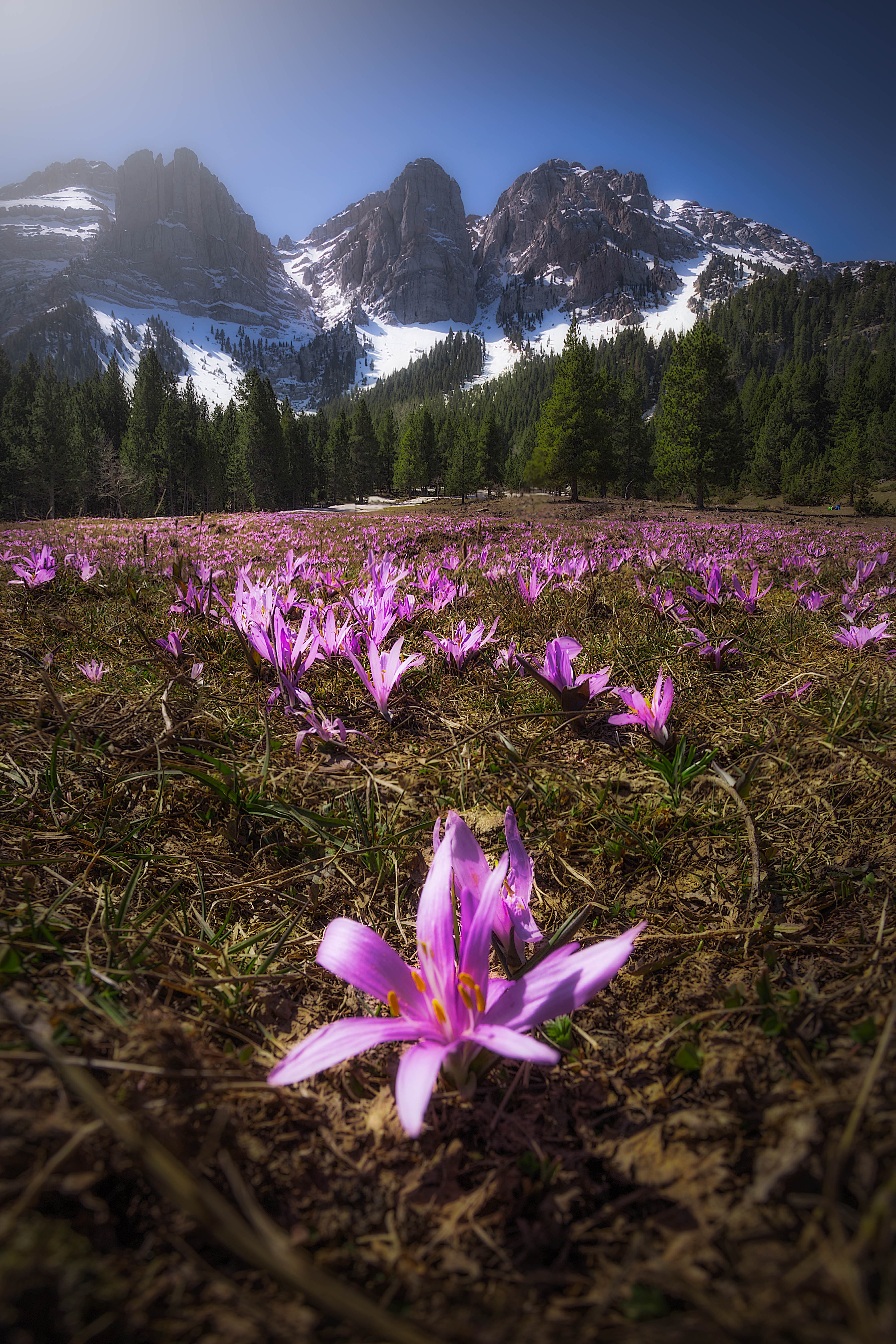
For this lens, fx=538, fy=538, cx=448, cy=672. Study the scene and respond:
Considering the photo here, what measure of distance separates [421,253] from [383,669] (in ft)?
685

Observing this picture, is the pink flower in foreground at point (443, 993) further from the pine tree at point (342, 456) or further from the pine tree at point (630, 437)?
the pine tree at point (342, 456)

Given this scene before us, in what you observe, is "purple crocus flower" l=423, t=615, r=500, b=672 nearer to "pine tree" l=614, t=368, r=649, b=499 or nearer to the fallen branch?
the fallen branch

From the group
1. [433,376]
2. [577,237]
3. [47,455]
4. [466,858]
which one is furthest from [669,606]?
[577,237]

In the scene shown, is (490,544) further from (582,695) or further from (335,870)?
(335,870)

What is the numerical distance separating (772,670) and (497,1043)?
2.05 m

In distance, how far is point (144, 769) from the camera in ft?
4.55

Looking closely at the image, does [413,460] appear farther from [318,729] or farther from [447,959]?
[447,959]

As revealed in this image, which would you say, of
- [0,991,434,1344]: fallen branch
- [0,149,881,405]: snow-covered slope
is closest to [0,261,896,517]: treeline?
[0,991,434,1344]: fallen branch

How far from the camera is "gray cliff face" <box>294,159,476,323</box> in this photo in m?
166

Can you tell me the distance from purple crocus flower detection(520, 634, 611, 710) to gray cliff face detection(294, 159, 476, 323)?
203019mm

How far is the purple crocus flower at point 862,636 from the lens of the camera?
2020mm

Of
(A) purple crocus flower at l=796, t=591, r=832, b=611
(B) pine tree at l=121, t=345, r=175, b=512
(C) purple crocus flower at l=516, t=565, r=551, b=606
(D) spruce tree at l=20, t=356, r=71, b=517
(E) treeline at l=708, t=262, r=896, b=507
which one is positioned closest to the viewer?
(A) purple crocus flower at l=796, t=591, r=832, b=611

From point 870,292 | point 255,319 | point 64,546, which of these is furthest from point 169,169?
point 64,546

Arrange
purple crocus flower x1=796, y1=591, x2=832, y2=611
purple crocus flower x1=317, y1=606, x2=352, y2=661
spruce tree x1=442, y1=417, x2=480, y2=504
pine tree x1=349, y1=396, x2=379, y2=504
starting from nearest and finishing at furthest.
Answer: purple crocus flower x1=317, y1=606, x2=352, y2=661, purple crocus flower x1=796, y1=591, x2=832, y2=611, spruce tree x1=442, y1=417, x2=480, y2=504, pine tree x1=349, y1=396, x2=379, y2=504
